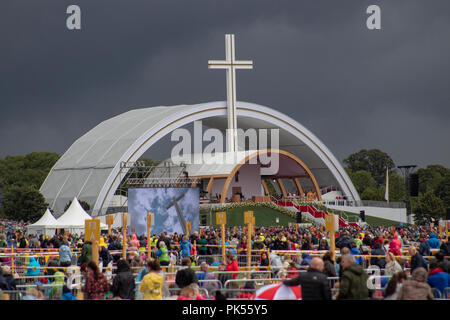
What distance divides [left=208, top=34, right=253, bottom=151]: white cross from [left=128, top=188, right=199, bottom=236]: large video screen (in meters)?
26.0

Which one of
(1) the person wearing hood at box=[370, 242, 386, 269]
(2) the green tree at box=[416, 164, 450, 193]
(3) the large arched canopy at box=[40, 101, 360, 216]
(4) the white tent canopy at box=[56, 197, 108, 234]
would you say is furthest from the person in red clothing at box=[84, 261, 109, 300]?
(2) the green tree at box=[416, 164, 450, 193]

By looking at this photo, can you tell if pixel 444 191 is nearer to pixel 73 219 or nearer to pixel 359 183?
pixel 359 183

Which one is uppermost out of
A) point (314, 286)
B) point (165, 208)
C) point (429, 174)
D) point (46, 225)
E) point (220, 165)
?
point (429, 174)

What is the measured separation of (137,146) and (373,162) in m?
Answer: 65.0

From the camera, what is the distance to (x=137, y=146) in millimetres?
58438

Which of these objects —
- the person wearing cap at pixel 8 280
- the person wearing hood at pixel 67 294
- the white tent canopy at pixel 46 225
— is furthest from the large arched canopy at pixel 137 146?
the person wearing hood at pixel 67 294

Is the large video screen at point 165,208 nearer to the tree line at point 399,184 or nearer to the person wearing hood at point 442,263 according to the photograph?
the person wearing hood at point 442,263

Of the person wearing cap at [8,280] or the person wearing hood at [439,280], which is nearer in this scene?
the person wearing hood at [439,280]

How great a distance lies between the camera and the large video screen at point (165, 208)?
109 ft

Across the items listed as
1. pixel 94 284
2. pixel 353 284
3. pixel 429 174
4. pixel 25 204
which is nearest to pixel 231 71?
pixel 25 204

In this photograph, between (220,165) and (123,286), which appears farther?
(220,165)

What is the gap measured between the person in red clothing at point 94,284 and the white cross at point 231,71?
47.4 metres

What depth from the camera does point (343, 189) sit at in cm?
7019
